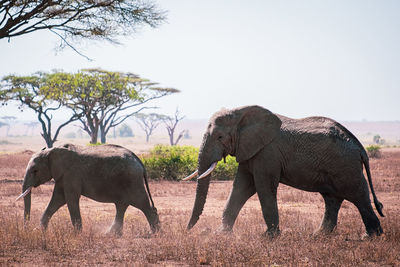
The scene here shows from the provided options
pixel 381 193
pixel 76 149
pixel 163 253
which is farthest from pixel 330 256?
pixel 381 193

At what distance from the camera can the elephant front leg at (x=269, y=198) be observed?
8.20 metres

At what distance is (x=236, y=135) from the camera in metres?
8.41

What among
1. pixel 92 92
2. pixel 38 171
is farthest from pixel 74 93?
pixel 38 171

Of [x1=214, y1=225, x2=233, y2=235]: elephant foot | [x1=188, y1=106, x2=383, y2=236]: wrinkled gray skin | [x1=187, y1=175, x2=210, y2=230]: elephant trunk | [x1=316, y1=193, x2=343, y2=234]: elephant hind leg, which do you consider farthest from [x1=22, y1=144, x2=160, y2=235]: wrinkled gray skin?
[x1=316, y1=193, x2=343, y2=234]: elephant hind leg

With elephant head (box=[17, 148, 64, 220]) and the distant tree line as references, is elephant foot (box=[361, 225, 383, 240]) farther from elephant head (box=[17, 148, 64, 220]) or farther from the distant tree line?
the distant tree line

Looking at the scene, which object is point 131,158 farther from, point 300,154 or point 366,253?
point 366,253

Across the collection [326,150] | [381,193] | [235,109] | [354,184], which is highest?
[235,109]

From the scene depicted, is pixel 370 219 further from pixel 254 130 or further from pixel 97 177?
pixel 97 177

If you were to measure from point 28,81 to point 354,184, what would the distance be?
1519 inches

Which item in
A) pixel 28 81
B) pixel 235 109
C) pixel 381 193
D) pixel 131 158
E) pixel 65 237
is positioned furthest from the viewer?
pixel 28 81

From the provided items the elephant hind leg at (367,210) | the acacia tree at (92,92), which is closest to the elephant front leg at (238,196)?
the elephant hind leg at (367,210)

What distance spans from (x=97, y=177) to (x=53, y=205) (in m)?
0.99

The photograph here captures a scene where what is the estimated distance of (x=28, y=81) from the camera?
4250 centimetres

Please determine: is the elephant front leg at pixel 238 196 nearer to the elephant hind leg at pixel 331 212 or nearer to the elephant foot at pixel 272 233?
the elephant foot at pixel 272 233
